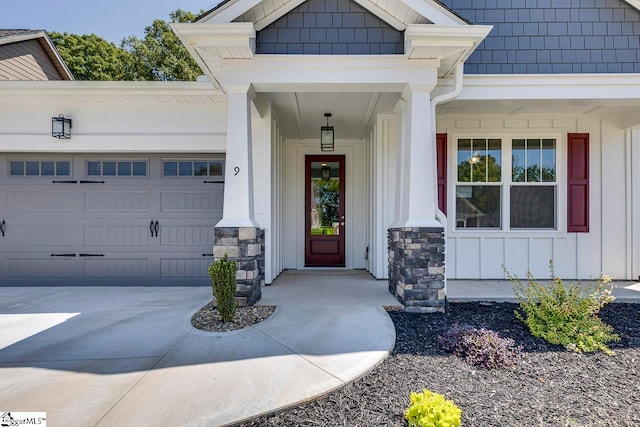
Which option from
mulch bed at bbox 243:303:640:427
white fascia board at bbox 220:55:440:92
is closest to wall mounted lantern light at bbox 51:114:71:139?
white fascia board at bbox 220:55:440:92

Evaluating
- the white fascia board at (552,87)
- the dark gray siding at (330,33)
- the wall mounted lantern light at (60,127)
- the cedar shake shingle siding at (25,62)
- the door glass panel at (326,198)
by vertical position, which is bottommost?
Answer: the door glass panel at (326,198)

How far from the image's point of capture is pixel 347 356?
2.78 meters

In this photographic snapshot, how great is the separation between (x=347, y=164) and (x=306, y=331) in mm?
4506

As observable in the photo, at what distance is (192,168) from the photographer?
5680 mm

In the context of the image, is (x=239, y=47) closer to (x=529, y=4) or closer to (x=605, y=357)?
(x=529, y=4)

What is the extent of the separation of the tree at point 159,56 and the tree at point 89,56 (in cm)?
80

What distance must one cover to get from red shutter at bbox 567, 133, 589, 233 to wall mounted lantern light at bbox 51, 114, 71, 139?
7883mm

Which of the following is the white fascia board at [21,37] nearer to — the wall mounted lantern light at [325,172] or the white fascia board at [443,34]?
the wall mounted lantern light at [325,172]

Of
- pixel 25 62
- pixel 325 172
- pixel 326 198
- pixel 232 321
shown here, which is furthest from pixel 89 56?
pixel 232 321

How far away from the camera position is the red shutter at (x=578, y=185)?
224 inches

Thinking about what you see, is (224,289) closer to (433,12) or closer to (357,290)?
(357,290)

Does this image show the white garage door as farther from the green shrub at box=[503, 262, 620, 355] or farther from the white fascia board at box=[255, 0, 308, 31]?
the green shrub at box=[503, 262, 620, 355]

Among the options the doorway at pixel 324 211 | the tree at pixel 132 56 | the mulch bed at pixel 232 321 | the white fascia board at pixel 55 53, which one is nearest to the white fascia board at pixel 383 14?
the doorway at pixel 324 211

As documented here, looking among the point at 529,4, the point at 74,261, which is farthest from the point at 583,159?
the point at 74,261
